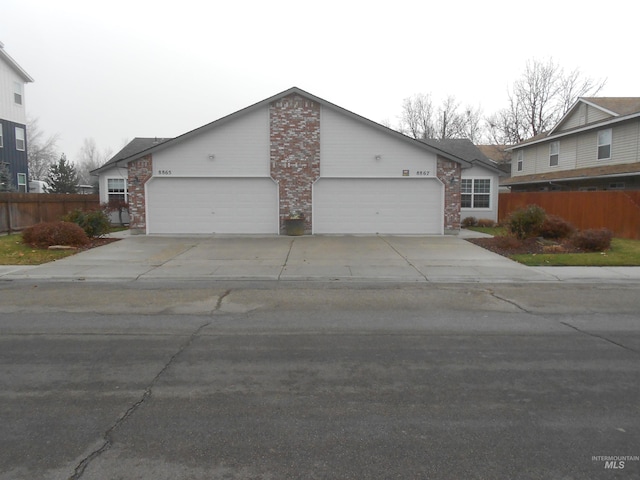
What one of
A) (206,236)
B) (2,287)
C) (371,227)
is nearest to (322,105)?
(371,227)

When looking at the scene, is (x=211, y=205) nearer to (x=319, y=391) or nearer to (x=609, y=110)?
(x=319, y=391)

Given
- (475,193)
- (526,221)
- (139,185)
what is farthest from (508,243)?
(139,185)

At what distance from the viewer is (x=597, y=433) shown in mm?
3484

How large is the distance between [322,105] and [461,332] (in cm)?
1499

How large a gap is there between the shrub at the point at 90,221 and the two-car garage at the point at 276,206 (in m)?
2.71

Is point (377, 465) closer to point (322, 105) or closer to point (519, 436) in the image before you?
point (519, 436)

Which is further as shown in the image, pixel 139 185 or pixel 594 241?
pixel 139 185

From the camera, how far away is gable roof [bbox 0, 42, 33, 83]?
89.2 ft

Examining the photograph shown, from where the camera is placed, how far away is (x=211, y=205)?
19469mm

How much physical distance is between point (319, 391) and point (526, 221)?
1271 centimetres

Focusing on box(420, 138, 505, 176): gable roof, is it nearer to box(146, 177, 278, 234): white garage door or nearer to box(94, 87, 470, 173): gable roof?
box(94, 87, 470, 173): gable roof

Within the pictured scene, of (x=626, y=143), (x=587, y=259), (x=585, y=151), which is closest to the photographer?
(x=587, y=259)

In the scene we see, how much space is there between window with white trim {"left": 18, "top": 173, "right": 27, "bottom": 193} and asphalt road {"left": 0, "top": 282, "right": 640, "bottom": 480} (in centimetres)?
2664

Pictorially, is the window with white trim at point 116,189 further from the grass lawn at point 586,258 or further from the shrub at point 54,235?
the grass lawn at point 586,258
